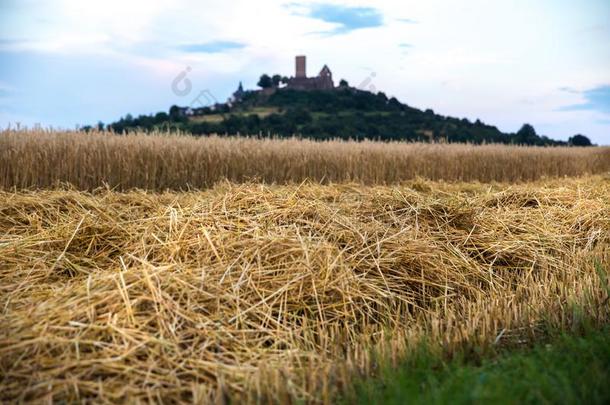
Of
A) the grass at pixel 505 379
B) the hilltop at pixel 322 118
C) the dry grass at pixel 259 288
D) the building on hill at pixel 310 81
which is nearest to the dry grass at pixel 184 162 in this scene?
the dry grass at pixel 259 288

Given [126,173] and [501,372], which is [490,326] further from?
[126,173]

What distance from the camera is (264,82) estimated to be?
273 ft

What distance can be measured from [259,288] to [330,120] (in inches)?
2264

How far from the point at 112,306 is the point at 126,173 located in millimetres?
7244

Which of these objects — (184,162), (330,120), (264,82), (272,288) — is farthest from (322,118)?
(272,288)

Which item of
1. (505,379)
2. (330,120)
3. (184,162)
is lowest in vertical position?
(505,379)

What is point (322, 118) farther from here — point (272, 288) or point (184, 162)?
point (272, 288)

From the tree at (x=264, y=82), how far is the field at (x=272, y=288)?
253 ft

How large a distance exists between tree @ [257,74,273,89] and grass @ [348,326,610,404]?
8085cm

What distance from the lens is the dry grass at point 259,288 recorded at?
2828 millimetres

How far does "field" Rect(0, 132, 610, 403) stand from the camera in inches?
111

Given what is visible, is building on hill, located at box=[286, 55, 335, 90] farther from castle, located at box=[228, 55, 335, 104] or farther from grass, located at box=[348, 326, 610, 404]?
grass, located at box=[348, 326, 610, 404]

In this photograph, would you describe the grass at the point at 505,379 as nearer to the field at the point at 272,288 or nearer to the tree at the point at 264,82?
the field at the point at 272,288

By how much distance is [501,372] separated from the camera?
266 cm
